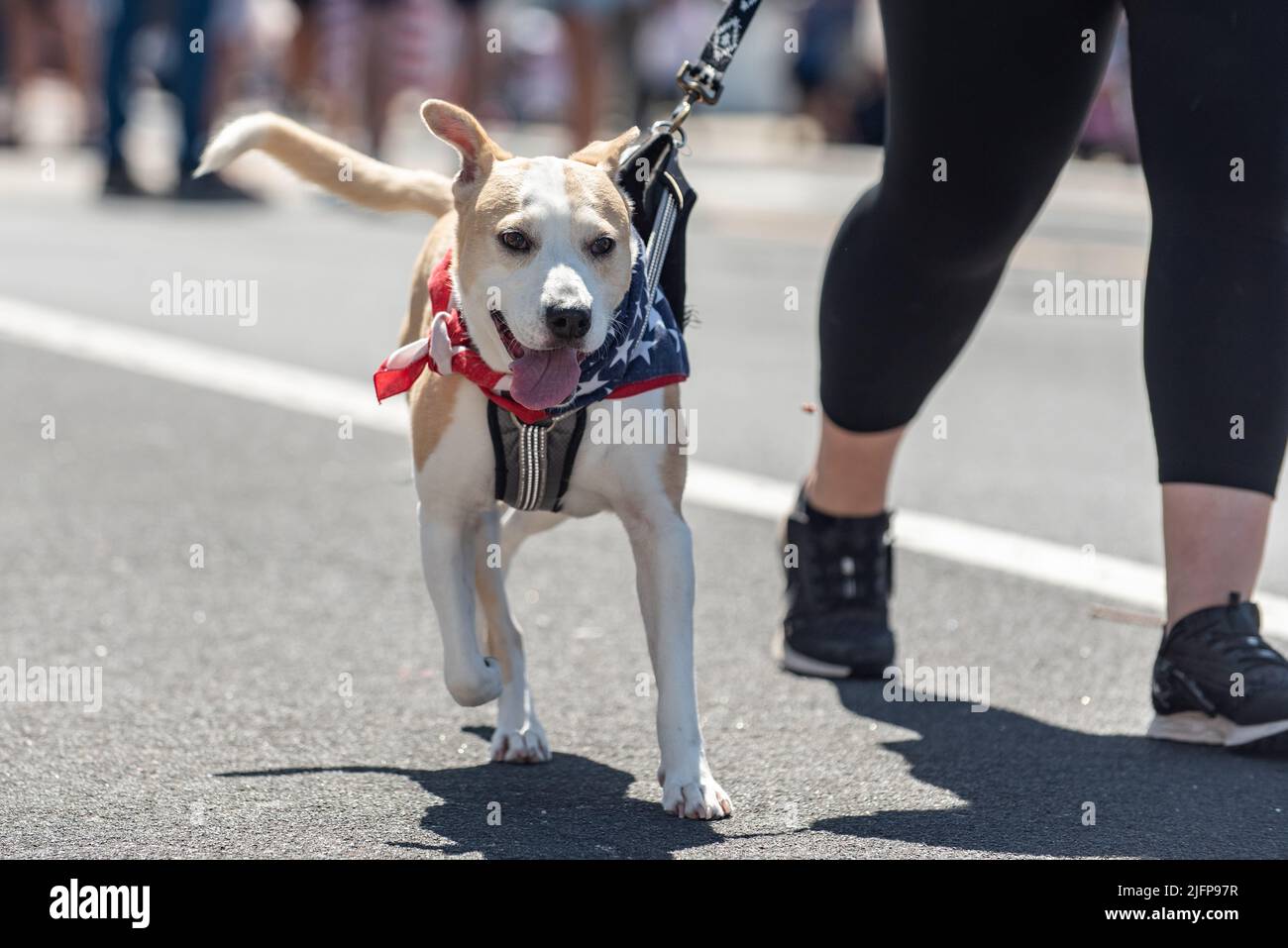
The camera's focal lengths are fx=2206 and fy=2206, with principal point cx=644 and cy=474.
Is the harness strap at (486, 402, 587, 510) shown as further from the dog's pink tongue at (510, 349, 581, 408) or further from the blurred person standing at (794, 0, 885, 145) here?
the blurred person standing at (794, 0, 885, 145)

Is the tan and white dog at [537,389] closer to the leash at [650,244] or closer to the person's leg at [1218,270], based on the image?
the leash at [650,244]

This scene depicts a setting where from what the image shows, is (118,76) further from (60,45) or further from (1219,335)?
(1219,335)

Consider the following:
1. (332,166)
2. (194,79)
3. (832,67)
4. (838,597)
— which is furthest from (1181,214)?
(832,67)

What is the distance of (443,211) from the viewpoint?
4.05 metres

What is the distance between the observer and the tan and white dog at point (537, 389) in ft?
10.6

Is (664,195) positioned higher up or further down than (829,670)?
higher up

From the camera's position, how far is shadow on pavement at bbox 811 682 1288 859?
3139mm

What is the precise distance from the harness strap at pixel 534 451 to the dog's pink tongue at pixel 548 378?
0.10 m

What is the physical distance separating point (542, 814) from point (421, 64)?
14.6 meters

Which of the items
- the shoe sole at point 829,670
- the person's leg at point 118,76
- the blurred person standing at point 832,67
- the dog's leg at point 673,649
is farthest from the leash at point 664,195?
the blurred person standing at point 832,67

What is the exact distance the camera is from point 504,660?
3734mm

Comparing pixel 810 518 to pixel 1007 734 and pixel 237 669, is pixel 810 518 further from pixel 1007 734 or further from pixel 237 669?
pixel 237 669

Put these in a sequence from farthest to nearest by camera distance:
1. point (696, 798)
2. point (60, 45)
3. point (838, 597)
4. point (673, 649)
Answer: point (60, 45) < point (838, 597) < point (673, 649) < point (696, 798)
